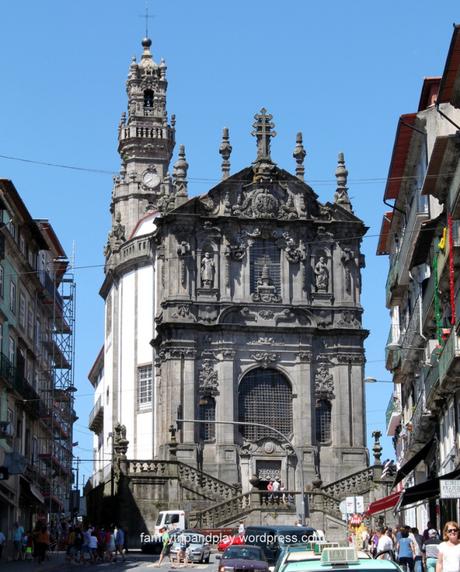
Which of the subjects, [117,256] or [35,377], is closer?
[35,377]

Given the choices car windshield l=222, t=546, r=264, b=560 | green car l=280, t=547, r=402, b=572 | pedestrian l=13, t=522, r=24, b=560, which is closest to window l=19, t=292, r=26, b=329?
pedestrian l=13, t=522, r=24, b=560

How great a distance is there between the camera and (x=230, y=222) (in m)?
70.9

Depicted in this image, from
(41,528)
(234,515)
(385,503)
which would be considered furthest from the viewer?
(234,515)

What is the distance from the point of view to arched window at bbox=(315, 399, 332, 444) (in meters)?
70.4

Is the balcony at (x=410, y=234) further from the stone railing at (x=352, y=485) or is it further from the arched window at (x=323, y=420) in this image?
the arched window at (x=323, y=420)

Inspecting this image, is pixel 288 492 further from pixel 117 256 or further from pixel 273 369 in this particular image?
pixel 117 256

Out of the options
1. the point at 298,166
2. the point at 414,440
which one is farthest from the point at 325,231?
the point at 414,440

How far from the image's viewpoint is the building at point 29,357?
53.2m

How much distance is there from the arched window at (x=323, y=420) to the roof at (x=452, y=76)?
36.8 meters

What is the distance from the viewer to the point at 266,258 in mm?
71438

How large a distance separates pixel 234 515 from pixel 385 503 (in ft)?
67.2

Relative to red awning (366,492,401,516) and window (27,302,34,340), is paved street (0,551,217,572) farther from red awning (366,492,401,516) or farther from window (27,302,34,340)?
window (27,302,34,340)

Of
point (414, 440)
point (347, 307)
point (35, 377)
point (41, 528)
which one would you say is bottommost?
point (41, 528)

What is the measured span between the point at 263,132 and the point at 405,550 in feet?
139
